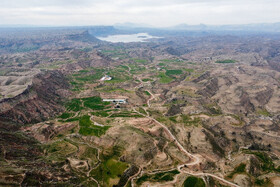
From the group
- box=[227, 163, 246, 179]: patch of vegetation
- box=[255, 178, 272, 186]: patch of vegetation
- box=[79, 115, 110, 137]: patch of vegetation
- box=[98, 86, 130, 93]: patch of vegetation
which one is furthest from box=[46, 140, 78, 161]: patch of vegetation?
box=[98, 86, 130, 93]: patch of vegetation

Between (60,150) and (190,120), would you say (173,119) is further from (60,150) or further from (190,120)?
(60,150)

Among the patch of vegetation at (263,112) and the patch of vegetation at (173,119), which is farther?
the patch of vegetation at (263,112)

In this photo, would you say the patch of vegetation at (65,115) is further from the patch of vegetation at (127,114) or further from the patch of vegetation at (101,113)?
the patch of vegetation at (127,114)

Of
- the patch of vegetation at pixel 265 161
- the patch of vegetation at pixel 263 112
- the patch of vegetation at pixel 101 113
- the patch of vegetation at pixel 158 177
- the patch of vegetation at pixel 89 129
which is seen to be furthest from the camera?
the patch of vegetation at pixel 263 112

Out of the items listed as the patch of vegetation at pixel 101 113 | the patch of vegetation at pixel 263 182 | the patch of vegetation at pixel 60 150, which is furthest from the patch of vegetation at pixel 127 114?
the patch of vegetation at pixel 263 182

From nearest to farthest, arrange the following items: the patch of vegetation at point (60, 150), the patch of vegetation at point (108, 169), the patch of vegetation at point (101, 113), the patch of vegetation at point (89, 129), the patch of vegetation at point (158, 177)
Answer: the patch of vegetation at point (108, 169)
the patch of vegetation at point (158, 177)
the patch of vegetation at point (60, 150)
the patch of vegetation at point (89, 129)
the patch of vegetation at point (101, 113)

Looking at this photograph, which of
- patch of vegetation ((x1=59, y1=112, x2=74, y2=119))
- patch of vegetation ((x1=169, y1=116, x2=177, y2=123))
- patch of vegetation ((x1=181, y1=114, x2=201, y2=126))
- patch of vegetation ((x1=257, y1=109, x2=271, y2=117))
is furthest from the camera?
patch of vegetation ((x1=257, y1=109, x2=271, y2=117))

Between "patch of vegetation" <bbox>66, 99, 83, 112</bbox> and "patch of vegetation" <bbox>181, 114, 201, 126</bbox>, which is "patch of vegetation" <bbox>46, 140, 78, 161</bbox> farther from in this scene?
"patch of vegetation" <bbox>181, 114, 201, 126</bbox>
